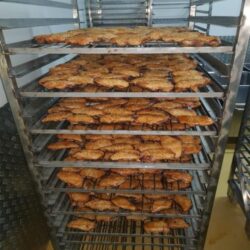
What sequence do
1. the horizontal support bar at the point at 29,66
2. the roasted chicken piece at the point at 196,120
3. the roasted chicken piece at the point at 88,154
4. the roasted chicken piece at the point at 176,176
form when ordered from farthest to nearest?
the roasted chicken piece at the point at 176,176 → the roasted chicken piece at the point at 88,154 → the roasted chicken piece at the point at 196,120 → the horizontal support bar at the point at 29,66

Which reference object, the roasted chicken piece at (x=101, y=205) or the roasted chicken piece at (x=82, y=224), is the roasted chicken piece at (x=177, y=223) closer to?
the roasted chicken piece at (x=101, y=205)

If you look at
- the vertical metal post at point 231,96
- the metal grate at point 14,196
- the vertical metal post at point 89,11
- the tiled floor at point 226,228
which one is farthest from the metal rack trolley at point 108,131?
the vertical metal post at point 89,11

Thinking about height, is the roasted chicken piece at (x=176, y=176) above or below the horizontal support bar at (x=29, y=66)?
below

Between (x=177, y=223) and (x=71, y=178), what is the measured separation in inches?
29.5

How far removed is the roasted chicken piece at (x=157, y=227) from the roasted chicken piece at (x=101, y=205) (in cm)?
23

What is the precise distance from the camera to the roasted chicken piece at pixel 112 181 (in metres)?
1.54

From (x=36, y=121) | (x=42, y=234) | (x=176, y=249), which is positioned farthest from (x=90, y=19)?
(x=176, y=249)

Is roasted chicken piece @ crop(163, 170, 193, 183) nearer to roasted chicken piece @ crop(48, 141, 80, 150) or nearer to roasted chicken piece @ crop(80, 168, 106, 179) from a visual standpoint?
roasted chicken piece @ crop(80, 168, 106, 179)

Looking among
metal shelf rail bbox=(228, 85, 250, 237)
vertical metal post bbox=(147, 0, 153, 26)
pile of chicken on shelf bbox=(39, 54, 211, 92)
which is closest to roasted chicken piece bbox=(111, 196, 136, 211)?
pile of chicken on shelf bbox=(39, 54, 211, 92)

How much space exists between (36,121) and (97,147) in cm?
39

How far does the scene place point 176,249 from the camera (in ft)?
6.00

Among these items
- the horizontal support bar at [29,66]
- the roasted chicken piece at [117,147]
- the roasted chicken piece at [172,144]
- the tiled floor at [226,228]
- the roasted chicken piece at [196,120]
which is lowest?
the tiled floor at [226,228]

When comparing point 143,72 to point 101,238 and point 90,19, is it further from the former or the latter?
point 90,19

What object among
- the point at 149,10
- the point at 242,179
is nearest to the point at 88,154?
the point at 242,179
